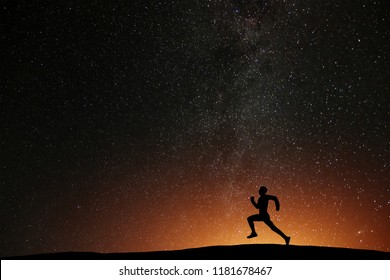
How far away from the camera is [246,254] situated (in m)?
8.12

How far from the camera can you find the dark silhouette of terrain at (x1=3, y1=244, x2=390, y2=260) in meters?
7.82

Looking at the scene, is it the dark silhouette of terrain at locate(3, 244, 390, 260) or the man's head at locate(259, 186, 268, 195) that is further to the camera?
the man's head at locate(259, 186, 268, 195)

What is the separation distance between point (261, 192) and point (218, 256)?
7.11 ft

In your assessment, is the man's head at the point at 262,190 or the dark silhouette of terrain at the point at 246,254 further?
the man's head at the point at 262,190

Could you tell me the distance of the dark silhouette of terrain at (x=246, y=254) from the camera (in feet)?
25.7

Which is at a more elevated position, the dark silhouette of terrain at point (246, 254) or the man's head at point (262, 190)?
the man's head at point (262, 190)

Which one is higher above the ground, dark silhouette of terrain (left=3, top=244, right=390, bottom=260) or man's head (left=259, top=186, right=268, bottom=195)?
man's head (left=259, top=186, right=268, bottom=195)
